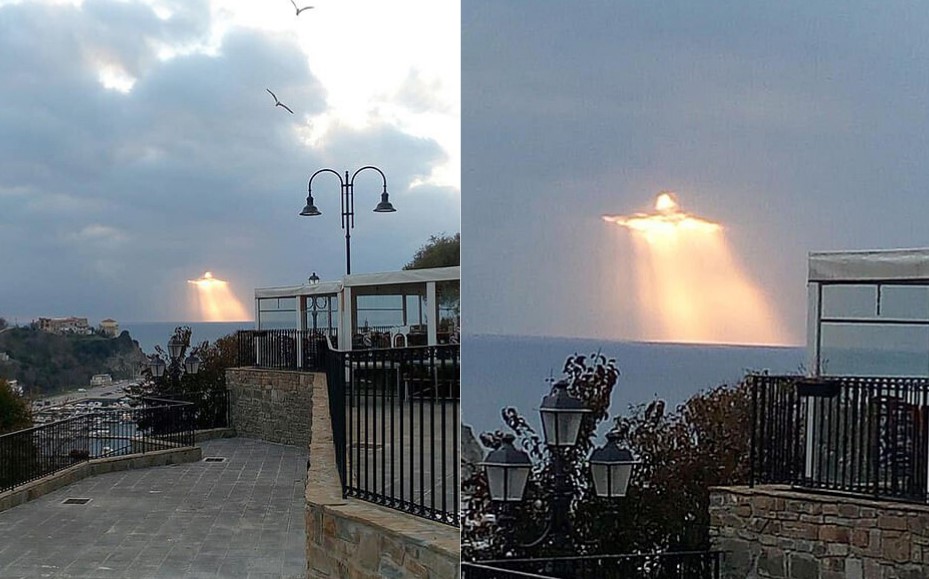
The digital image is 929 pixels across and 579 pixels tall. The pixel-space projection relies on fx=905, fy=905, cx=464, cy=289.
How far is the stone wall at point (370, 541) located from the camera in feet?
7.57

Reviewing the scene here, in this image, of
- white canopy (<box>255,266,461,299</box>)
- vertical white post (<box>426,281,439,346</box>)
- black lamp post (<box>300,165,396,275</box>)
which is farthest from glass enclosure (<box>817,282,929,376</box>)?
black lamp post (<box>300,165,396,275</box>)

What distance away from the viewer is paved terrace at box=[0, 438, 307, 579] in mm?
4301

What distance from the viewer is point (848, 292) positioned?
227 cm

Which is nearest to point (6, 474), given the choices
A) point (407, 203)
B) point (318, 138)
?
point (318, 138)

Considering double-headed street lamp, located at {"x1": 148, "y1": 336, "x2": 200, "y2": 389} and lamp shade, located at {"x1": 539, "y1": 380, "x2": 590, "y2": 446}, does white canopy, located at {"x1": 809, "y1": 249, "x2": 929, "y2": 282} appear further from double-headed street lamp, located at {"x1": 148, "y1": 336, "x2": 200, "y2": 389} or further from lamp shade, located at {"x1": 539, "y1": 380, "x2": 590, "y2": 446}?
double-headed street lamp, located at {"x1": 148, "y1": 336, "x2": 200, "y2": 389}

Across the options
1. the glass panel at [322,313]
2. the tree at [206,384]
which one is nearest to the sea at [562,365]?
the glass panel at [322,313]

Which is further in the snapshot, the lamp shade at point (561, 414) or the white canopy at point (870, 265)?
the lamp shade at point (561, 414)

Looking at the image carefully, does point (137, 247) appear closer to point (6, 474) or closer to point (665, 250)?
point (6, 474)

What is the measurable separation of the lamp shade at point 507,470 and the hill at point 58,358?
3.18 meters

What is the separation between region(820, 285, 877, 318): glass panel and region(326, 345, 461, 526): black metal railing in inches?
39.9

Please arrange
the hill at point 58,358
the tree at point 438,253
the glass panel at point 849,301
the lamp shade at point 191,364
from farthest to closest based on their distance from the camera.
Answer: the lamp shade at point 191,364 → the hill at point 58,358 → the tree at point 438,253 → the glass panel at point 849,301

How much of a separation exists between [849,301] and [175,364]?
7.84 meters

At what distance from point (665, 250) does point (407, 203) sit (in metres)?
0.96

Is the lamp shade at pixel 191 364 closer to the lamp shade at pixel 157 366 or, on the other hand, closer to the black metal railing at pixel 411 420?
the lamp shade at pixel 157 366
